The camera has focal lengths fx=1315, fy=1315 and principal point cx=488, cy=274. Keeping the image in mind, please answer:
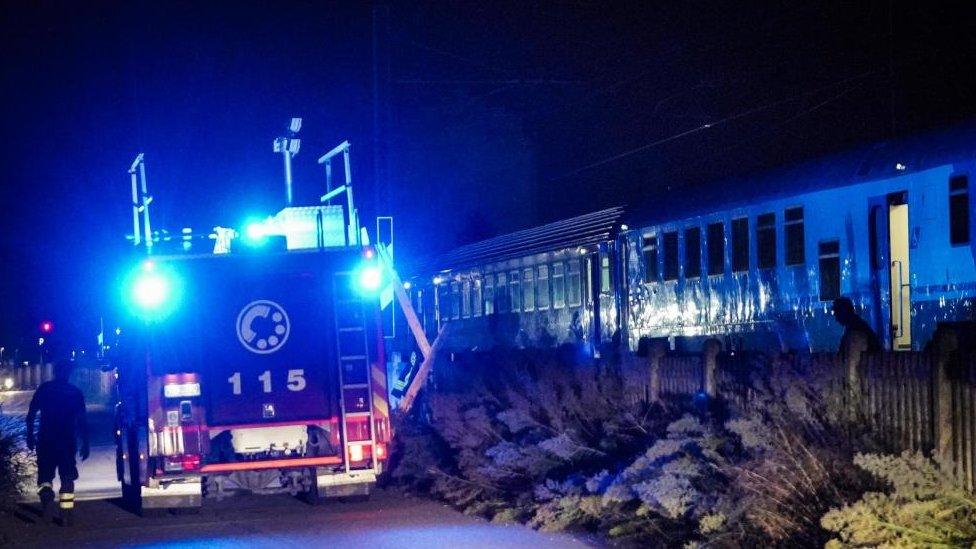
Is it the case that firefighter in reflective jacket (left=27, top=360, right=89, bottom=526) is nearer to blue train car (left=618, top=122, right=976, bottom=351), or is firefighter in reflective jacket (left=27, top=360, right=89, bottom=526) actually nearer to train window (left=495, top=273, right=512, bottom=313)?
blue train car (left=618, top=122, right=976, bottom=351)

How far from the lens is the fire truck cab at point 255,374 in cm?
1299

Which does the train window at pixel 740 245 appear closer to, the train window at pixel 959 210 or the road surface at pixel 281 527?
the train window at pixel 959 210

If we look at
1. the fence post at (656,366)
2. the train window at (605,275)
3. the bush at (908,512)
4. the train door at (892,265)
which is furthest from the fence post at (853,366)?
the train window at (605,275)

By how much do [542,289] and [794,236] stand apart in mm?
9645

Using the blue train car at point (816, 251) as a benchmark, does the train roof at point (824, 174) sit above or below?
above

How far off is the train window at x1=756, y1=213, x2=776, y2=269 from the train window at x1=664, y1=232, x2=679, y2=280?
2.92 m

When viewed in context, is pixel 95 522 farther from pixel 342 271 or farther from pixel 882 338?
pixel 882 338

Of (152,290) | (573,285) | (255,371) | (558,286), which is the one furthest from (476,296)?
(152,290)

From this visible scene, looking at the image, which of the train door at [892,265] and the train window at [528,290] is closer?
the train door at [892,265]

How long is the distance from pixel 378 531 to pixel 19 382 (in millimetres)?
54296

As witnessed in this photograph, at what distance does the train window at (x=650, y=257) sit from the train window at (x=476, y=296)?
8.67m


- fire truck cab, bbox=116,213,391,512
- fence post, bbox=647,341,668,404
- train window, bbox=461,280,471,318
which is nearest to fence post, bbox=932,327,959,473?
fence post, bbox=647,341,668,404

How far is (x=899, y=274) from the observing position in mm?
17828

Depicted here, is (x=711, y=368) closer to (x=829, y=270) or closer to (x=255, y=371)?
(x=255, y=371)
